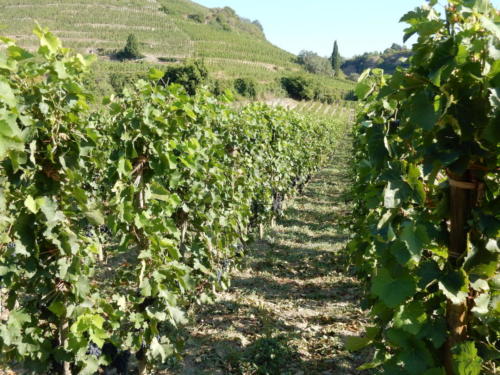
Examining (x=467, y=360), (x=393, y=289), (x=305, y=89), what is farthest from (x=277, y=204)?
(x=305, y=89)

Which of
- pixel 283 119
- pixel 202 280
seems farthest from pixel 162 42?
pixel 202 280

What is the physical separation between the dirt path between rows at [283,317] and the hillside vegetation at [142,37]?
147 ft

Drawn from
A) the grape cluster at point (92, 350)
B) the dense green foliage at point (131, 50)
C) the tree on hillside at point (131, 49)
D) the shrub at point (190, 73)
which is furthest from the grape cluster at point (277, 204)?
the tree on hillside at point (131, 49)

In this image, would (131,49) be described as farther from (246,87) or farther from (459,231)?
(459,231)

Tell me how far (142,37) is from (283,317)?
74764mm

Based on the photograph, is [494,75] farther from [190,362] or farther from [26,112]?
[190,362]

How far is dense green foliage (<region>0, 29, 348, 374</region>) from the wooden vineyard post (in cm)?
178

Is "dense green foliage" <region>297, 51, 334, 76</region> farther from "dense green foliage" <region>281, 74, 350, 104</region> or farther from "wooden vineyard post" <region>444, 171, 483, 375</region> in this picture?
"wooden vineyard post" <region>444, 171, 483, 375</region>

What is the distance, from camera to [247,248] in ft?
25.9

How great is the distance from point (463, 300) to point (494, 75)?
2.72 ft

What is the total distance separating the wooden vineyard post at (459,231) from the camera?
1619 mm

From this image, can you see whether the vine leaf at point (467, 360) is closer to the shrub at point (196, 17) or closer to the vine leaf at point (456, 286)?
the vine leaf at point (456, 286)

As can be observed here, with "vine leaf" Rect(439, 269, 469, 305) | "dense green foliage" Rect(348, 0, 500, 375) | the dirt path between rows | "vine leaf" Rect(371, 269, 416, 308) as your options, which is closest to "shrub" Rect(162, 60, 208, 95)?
the dirt path between rows

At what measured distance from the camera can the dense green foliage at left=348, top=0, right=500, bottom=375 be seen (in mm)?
1409
